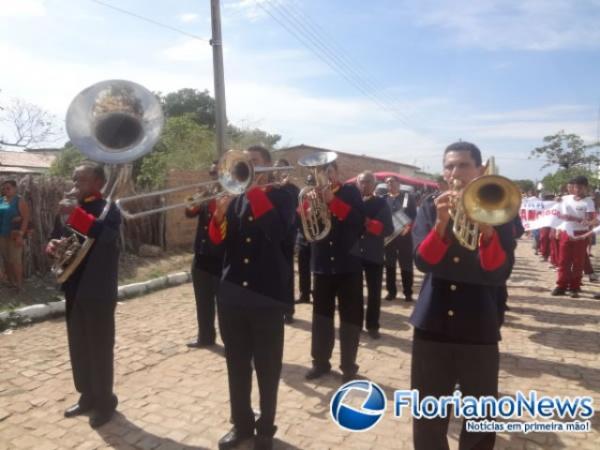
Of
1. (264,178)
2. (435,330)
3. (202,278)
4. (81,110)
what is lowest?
(202,278)

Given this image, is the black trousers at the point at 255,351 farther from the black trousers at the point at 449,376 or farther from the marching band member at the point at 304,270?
the marching band member at the point at 304,270

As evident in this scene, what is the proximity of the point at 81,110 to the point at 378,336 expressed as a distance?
4.11m

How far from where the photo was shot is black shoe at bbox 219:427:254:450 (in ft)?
10.6

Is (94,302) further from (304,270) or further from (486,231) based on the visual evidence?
(304,270)

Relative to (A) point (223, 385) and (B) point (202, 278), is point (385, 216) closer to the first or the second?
(B) point (202, 278)

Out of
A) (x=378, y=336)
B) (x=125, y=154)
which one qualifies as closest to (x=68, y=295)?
(x=125, y=154)

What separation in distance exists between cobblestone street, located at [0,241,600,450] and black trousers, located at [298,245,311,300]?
355 millimetres

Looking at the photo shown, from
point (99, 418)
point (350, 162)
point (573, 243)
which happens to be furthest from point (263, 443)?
point (350, 162)

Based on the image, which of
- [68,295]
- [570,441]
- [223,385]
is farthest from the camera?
[223,385]

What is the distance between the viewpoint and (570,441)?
338 centimetres

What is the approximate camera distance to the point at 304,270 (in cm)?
739

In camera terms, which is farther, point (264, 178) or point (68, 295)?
point (68, 295)

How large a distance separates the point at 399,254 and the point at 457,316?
5562mm

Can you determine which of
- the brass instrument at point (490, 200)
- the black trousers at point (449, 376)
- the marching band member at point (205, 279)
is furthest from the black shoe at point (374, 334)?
the brass instrument at point (490, 200)
